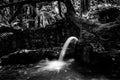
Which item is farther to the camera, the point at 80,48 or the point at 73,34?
the point at 73,34

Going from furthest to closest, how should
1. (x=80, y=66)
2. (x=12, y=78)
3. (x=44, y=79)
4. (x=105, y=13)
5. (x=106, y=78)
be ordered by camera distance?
(x=105, y=13)
(x=80, y=66)
(x=12, y=78)
(x=44, y=79)
(x=106, y=78)

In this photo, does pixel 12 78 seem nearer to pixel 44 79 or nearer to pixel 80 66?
pixel 44 79

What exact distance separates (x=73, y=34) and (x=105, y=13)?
93.1 inches

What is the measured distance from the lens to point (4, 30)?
9.33m

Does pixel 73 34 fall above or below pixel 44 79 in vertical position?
above

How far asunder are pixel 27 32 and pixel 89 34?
15.3 ft

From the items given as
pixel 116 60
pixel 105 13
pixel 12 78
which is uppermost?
pixel 105 13

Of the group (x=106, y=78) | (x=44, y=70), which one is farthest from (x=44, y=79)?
(x=106, y=78)

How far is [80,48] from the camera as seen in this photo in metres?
5.86

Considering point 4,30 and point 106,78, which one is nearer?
point 106,78

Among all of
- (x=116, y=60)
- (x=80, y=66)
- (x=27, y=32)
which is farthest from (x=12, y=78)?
(x=27, y=32)

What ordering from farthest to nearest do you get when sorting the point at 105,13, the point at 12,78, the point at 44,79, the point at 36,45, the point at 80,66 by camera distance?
the point at 36,45 < the point at 105,13 < the point at 80,66 < the point at 12,78 < the point at 44,79

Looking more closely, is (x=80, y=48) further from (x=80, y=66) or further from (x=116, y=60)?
(x=116, y=60)

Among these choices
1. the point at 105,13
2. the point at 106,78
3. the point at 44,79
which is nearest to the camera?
the point at 106,78
